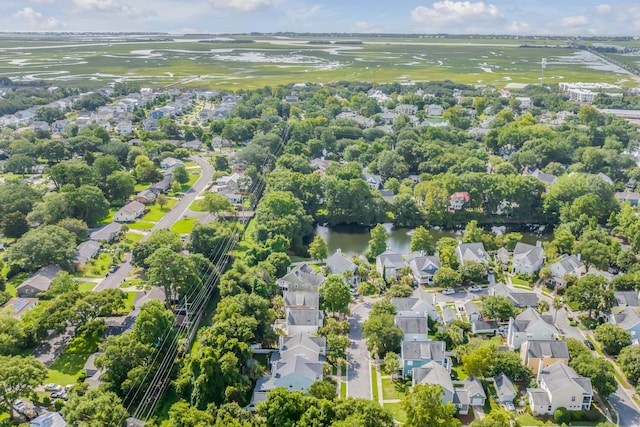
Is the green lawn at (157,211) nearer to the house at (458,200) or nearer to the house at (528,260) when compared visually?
the house at (458,200)

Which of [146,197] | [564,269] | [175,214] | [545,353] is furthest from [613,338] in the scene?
[146,197]

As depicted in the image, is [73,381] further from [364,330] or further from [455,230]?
→ [455,230]

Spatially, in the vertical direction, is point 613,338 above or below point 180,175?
below

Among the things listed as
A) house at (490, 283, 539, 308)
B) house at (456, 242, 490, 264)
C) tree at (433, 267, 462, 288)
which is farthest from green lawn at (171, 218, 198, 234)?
house at (490, 283, 539, 308)

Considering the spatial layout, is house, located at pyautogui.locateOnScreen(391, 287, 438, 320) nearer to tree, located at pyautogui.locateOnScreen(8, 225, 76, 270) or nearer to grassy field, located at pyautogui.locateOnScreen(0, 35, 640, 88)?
tree, located at pyautogui.locateOnScreen(8, 225, 76, 270)

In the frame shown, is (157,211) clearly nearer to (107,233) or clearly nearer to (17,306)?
(107,233)

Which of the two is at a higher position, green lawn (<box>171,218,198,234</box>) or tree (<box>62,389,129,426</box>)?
tree (<box>62,389,129,426</box>)
